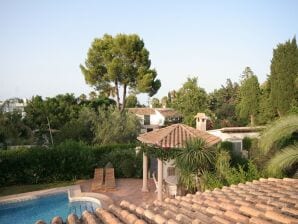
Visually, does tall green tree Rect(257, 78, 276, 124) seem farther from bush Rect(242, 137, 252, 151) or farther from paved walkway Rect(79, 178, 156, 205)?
paved walkway Rect(79, 178, 156, 205)

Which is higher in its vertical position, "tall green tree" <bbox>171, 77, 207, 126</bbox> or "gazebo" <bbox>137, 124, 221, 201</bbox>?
"tall green tree" <bbox>171, 77, 207, 126</bbox>

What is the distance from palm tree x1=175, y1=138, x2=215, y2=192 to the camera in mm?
14320

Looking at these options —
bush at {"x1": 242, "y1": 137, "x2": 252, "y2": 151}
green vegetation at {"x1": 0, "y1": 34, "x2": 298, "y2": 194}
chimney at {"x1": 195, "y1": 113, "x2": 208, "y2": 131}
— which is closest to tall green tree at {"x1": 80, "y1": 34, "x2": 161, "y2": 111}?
green vegetation at {"x1": 0, "y1": 34, "x2": 298, "y2": 194}

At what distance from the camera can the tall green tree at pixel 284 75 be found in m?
30.6

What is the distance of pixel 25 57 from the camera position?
24266 millimetres

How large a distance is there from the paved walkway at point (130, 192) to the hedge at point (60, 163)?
1.03 meters

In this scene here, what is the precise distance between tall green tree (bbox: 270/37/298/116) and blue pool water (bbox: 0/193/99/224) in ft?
72.7

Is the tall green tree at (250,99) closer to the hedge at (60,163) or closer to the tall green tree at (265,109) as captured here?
the tall green tree at (265,109)

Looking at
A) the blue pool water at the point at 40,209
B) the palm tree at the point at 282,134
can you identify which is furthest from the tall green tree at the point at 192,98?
the palm tree at the point at 282,134

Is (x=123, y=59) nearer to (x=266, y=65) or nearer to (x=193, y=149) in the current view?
(x=266, y=65)

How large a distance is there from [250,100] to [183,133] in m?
26.1

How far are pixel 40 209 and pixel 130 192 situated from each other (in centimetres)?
470

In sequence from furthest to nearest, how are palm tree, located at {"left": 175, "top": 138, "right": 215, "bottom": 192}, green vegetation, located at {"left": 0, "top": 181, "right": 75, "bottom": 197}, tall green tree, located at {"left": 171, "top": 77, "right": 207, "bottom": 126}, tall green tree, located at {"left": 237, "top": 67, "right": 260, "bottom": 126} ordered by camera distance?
tall green tree, located at {"left": 171, "top": 77, "right": 207, "bottom": 126} → tall green tree, located at {"left": 237, "top": 67, "right": 260, "bottom": 126} → green vegetation, located at {"left": 0, "top": 181, "right": 75, "bottom": 197} → palm tree, located at {"left": 175, "top": 138, "right": 215, "bottom": 192}

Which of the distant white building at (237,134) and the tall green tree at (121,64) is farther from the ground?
the tall green tree at (121,64)
